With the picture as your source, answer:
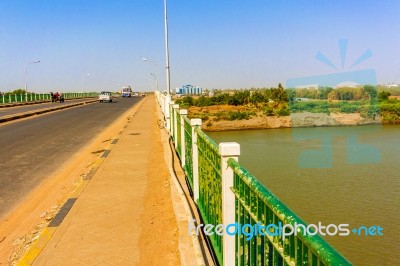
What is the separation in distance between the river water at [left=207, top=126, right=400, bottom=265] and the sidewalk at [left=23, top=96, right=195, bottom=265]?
5.44 m

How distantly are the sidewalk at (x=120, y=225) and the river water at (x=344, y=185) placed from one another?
5.44 meters

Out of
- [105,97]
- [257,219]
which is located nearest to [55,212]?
[257,219]

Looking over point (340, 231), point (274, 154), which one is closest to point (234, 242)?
point (340, 231)

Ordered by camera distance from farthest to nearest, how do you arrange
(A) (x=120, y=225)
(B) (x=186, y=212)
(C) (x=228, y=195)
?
(B) (x=186, y=212) < (A) (x=120, y=225) < (C) (x=228, y=195)

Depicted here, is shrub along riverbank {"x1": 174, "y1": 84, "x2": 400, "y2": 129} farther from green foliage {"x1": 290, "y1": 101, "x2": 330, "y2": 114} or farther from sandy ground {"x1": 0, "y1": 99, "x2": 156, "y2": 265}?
sandy ground {"x1": 0, "y1": 99, "x2": 156, "y2": 265}

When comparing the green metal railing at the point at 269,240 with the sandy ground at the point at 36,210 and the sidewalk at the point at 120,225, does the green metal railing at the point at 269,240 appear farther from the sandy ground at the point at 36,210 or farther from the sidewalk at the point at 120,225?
the sandy ground at the point at 36,210

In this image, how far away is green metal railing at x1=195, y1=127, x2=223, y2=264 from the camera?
379 cm

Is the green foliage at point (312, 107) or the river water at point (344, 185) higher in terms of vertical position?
the green foliage at point (312, 107)

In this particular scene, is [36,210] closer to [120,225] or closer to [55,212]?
[55,212]

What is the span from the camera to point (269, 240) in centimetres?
216

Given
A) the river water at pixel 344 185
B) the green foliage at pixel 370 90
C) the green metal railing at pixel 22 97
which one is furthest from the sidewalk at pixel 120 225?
the green foliage at pixel 370 90

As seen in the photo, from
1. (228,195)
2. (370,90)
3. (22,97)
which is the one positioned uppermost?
(370,90)

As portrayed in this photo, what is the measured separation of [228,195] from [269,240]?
1.13 meters

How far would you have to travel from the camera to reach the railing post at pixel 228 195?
326 centimetres
